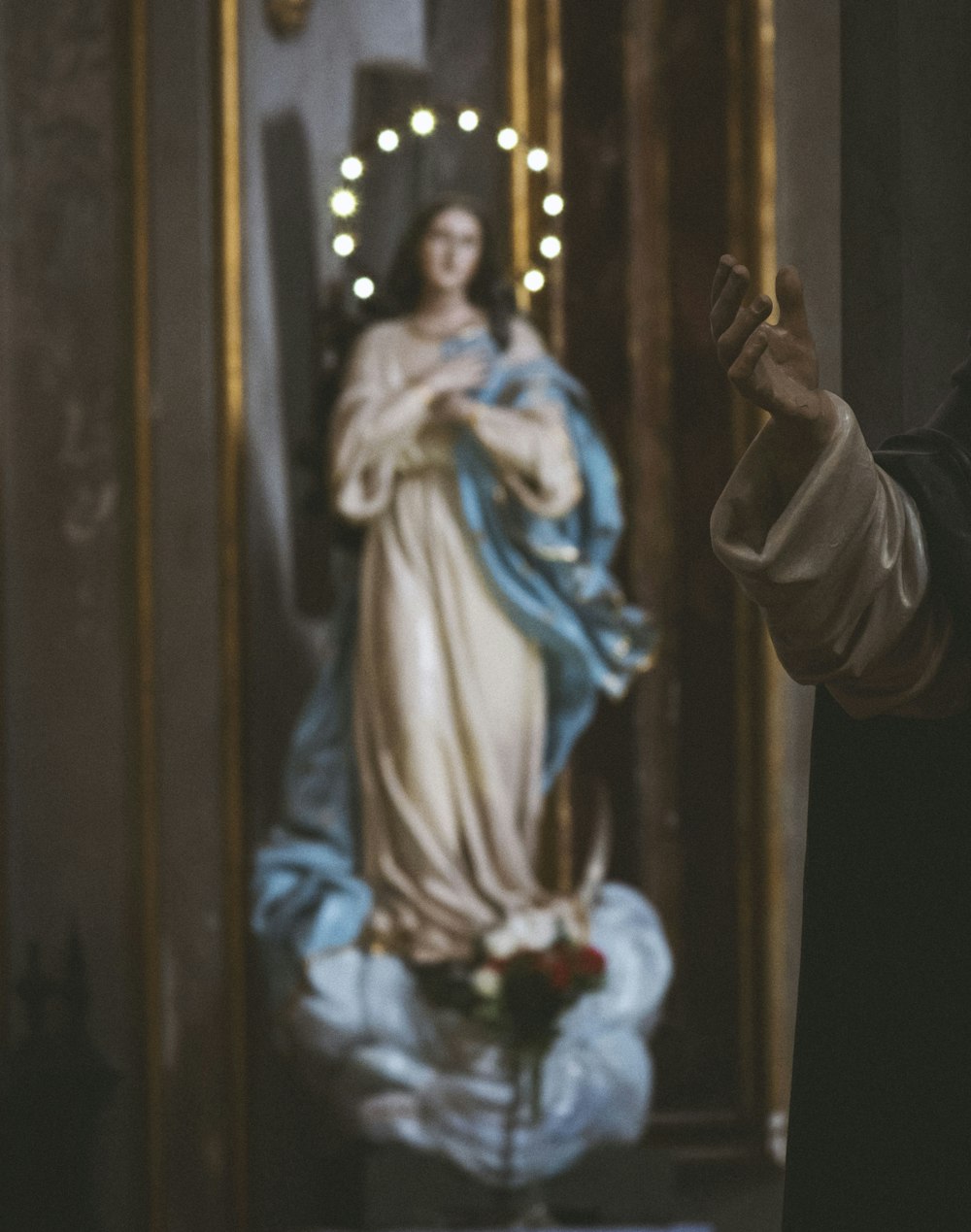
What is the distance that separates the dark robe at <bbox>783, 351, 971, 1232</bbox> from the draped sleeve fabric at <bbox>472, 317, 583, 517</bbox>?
349 cm

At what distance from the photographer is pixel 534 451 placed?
5430 mm

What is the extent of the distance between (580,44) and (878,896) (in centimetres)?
477

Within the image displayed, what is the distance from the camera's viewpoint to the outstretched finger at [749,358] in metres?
1.69

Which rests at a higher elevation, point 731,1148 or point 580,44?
point 580,44

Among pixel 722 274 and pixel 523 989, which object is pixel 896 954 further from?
pixel 523 989

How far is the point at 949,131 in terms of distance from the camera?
2.08m

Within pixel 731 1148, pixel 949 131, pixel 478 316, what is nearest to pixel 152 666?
pixel 478 316

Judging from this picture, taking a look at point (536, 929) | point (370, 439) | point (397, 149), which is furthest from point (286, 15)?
point (536, 929)

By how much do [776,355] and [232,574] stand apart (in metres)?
4.37

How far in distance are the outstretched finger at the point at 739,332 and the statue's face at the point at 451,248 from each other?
3.99m

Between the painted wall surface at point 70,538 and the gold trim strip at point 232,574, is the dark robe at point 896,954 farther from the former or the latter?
the painted wall surface at point 70,538

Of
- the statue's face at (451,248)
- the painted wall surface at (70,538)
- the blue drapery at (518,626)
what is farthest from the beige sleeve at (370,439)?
the painted wall surface at (70,538)

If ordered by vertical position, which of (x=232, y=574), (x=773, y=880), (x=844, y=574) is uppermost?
(x=844, y=574)

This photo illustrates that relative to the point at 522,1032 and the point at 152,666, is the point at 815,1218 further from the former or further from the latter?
the point at 152,666
